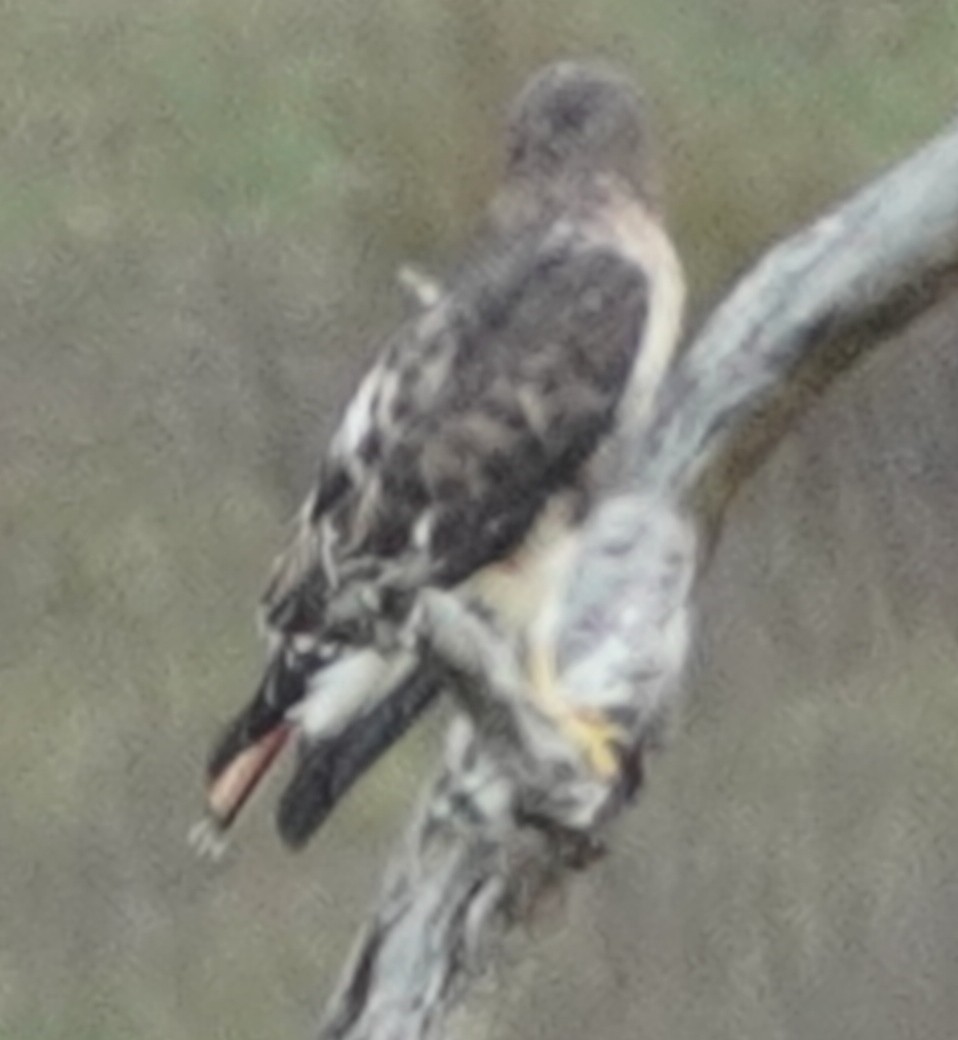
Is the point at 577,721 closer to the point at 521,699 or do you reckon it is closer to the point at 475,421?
the point at 521,699

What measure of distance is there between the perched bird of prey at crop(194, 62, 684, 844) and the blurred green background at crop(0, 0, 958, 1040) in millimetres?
1459

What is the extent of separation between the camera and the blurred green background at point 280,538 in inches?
190

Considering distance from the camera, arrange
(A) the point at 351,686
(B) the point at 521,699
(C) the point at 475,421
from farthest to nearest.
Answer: (C) the point at 475,421 → (A) the point at 351,686 → (B) the point at 521,699

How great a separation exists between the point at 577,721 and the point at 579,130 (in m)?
0.55

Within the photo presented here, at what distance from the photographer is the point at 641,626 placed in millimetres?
2832

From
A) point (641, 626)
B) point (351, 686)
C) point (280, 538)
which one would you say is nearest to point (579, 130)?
point (351, 686)

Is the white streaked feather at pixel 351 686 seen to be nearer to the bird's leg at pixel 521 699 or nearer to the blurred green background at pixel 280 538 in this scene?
the bird's leg at pixel 521 699

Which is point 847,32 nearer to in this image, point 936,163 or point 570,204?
point 570,204

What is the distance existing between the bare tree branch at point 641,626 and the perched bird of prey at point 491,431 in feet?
0.19

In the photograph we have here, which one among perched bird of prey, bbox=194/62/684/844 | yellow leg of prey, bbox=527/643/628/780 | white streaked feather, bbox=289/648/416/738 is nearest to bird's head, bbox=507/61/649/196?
perched bird of prey, bbox=194/62/684/844

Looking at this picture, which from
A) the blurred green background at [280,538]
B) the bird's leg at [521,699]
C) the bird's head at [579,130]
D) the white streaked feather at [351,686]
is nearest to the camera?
the bird's leg at [521,699]

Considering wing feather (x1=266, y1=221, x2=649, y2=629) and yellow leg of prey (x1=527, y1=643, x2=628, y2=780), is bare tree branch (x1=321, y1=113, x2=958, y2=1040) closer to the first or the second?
yellow leg of prey (x1=527, y1=643, x2=628, y2=780)

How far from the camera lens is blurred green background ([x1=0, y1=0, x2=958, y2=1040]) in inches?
190

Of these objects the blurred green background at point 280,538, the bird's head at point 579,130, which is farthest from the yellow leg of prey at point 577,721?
the blurred green background at point 280,538
